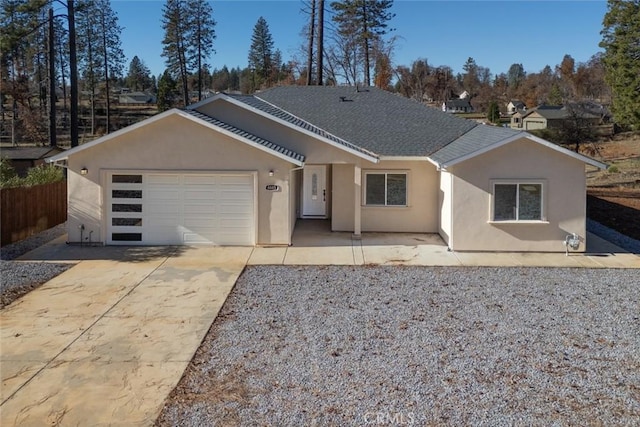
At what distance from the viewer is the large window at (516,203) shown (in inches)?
530

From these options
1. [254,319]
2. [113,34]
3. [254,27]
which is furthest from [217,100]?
[254,27]

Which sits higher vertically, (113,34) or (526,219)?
(113,34)

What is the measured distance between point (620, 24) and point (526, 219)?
36054 mm

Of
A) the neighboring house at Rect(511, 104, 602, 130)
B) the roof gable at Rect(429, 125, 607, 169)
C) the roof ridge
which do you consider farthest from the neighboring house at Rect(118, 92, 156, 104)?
the roof gable at Rect(429, 125, 607, 169)

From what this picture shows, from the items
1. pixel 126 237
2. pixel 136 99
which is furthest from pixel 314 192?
pixel 136 99

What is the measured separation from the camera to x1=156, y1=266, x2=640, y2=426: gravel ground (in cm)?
566

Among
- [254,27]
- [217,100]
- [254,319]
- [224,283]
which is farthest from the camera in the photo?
[254,27]

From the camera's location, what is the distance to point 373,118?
1878 cm

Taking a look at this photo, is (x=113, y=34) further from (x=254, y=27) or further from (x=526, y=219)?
(x=526, y=219)

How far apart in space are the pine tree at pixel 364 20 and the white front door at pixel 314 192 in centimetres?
2226

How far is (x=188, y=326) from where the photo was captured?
8.32 m

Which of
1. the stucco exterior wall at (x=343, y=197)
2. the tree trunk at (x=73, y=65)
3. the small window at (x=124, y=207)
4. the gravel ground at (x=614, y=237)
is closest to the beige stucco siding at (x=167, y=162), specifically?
the small window at (x=124, y=207)

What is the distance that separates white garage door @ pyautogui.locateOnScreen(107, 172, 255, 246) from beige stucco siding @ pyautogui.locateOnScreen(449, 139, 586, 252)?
230 inches

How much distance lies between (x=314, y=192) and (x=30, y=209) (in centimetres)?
927
